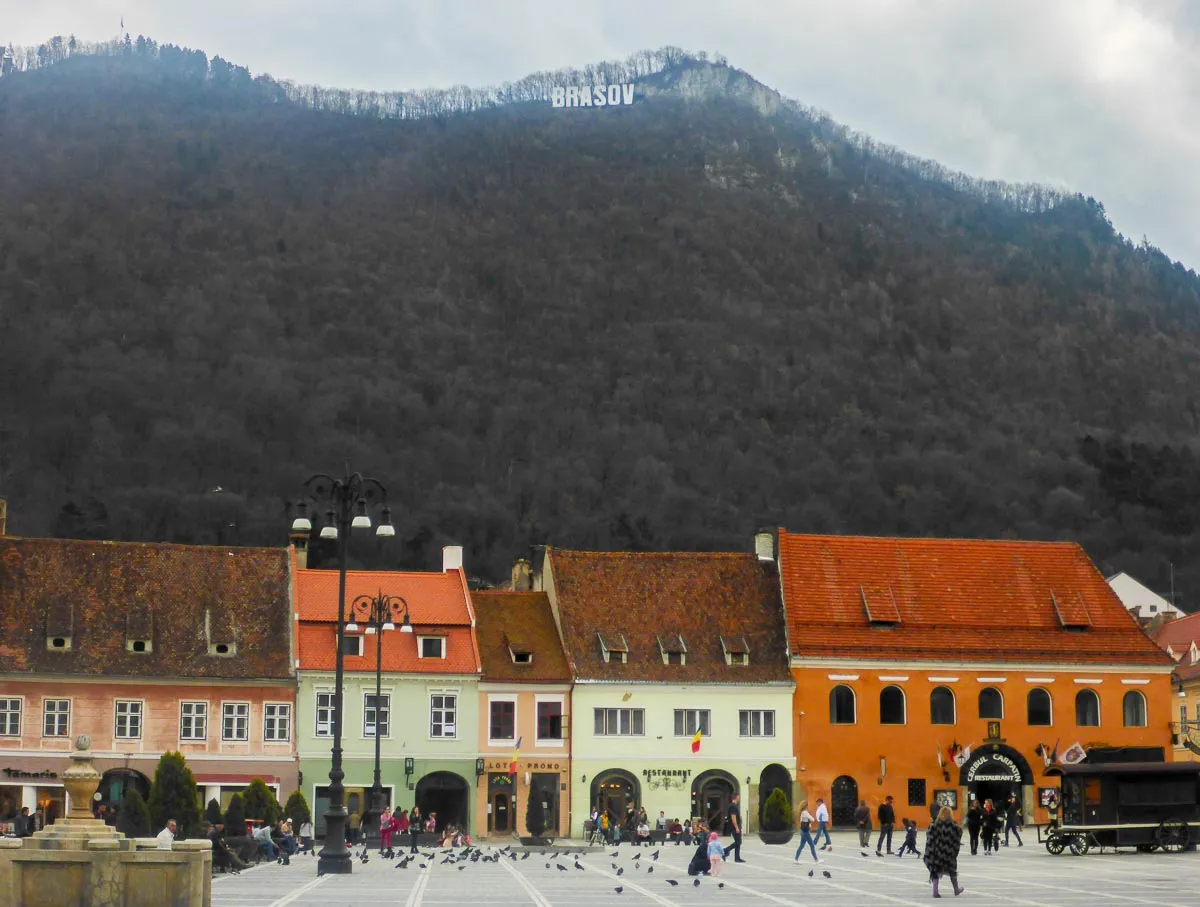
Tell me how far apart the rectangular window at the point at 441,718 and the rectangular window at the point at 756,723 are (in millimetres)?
11161

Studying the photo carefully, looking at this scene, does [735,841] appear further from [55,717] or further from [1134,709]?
[1134,709]

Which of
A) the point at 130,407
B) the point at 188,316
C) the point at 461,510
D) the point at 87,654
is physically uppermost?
the point at 188,316

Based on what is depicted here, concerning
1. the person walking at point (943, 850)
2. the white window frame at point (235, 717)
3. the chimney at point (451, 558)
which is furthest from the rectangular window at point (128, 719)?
the person walking at point (943, 850)

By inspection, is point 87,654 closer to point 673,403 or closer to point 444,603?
point 444,603

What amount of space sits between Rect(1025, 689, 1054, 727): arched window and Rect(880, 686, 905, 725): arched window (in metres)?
5.19

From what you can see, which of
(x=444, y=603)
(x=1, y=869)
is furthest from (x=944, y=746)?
(x=1, y=869)

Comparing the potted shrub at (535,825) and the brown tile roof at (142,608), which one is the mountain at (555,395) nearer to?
the brown tile roof at (142,608)

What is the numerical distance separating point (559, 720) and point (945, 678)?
15454mm

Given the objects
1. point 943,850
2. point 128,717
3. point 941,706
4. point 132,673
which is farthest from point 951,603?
point 943,850

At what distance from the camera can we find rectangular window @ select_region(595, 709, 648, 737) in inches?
2931

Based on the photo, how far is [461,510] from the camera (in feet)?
502

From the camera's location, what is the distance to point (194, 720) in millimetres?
70562

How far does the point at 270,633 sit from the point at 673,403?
352 ft

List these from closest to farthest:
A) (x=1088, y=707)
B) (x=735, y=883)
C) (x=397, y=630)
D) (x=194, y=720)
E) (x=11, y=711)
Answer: (x=735, y=883), (x=11, y=711), (x=194, y=720), (x=397, y=630), (x=1088, y=707)
